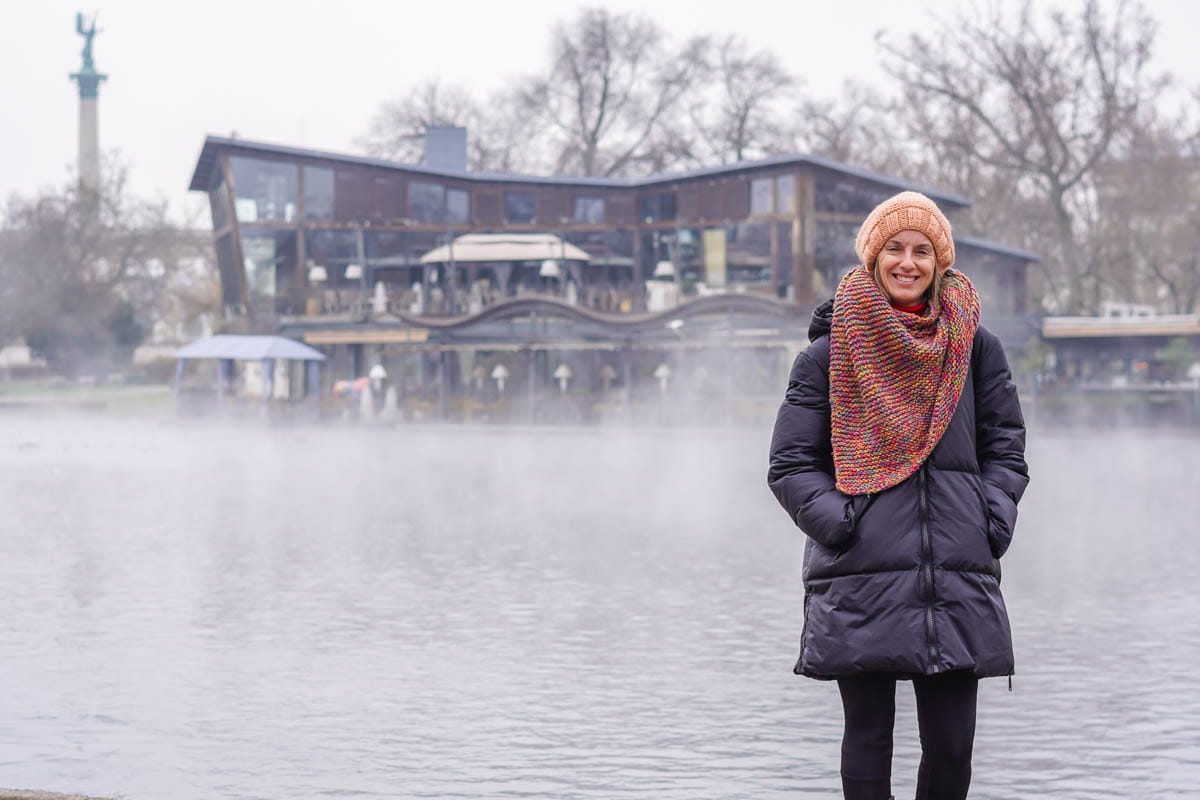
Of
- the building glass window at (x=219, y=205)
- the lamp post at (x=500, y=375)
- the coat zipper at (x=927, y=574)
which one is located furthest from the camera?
the building glass window at (x=219, y=205)

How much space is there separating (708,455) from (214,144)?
100 feet

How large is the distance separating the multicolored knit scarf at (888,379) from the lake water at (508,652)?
8.47 feet

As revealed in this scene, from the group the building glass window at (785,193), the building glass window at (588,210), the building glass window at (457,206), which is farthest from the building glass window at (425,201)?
the building glass window at (785,193)

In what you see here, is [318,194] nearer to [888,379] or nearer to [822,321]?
[822,321]

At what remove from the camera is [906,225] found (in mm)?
4895

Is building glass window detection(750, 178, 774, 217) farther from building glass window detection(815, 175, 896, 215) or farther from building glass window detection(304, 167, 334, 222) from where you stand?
building glass window detection(304, 167, 334, 222)

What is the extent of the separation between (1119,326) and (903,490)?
173ft

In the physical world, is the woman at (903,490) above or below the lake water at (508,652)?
above

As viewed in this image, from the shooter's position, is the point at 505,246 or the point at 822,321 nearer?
the point at 822,321

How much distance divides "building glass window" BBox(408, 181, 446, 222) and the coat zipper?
193 ft

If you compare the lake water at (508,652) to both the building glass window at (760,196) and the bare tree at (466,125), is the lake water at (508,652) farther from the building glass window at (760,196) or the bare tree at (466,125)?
the bare tree at (466,125)

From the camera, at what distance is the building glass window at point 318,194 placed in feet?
203

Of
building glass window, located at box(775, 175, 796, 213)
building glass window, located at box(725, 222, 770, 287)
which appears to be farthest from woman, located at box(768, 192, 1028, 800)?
building glass window, located at box(725, 222, 770, 287)

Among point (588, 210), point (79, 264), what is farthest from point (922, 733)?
point (79, 264)
